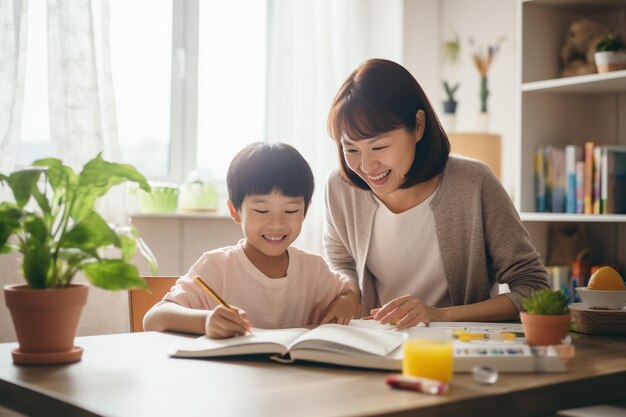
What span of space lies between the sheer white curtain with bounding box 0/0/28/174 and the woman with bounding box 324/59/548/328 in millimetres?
1226

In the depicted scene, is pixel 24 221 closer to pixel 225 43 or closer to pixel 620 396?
pixel 620 396

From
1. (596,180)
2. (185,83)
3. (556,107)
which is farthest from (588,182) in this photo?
(185,83)

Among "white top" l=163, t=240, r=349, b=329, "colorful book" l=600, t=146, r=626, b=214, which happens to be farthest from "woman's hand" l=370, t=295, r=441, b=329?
"colorful book" l=600, t=146, r=626, b=214

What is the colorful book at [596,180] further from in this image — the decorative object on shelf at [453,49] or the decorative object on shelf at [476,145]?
the decorative object on shelf at [453,49]

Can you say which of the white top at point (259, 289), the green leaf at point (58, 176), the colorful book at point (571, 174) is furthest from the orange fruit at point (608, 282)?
the colorful book at point (571, 174)

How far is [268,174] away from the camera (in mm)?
1765

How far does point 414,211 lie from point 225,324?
0.80 meters

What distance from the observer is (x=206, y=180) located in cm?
361

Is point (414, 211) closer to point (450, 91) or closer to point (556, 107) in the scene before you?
point (556, 107)

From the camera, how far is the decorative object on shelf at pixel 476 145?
3.56m

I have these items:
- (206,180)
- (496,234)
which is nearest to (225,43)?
(206,180)

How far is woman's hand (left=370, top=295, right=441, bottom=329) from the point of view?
5.21 ft

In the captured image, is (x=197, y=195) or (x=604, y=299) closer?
(x=604, y=299)

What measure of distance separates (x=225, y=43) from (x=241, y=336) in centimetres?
256
